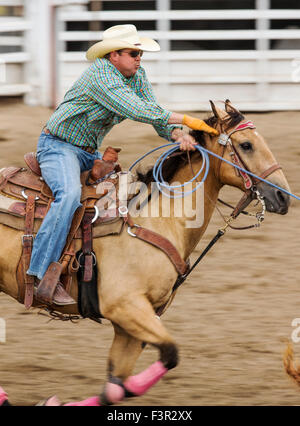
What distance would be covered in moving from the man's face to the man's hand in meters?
0.47

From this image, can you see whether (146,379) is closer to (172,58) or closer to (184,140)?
(184,140)

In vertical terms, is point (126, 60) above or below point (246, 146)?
above

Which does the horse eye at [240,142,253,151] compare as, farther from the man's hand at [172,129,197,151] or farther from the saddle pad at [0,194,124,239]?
the saddle pad at [0,194,124,239]

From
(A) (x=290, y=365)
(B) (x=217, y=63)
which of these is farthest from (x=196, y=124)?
(B) (x=217, y=63)

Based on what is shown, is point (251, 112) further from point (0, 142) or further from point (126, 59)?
point (126, 59)

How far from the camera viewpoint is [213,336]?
6.48 m

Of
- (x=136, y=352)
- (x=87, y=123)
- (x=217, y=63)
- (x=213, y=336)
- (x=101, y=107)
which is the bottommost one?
(x=213, y=336)

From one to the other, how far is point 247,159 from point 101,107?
2.97 ft

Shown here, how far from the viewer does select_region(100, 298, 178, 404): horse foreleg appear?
4566 millimetres

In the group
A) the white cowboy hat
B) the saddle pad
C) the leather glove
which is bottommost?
the saddle pad

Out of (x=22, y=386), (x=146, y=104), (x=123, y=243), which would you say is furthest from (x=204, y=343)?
(x=146, y=104)

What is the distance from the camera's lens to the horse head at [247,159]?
4668 millimetres
